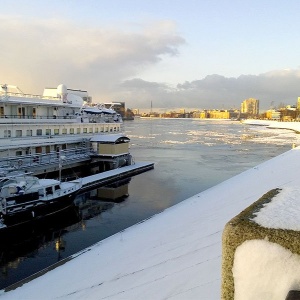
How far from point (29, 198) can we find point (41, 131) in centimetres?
1520

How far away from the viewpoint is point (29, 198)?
69.9 ft

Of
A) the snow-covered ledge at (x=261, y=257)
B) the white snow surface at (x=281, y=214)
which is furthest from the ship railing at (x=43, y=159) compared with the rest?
the snow-covered ledge at (x=261, y=257)

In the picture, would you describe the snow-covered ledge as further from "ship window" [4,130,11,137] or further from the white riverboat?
"ship window" [4,130,11,137]

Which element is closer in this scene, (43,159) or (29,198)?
(29,198)

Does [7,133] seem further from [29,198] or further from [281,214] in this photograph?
[281,214]

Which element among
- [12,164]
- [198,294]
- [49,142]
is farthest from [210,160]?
[198,294]

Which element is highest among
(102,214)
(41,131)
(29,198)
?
(41,131)

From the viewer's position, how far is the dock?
1201 inches

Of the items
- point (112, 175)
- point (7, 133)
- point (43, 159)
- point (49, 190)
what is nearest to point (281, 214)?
point (49, 190)

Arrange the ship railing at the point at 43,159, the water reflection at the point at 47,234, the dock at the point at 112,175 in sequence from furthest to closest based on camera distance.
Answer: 1. the dock at the point at 112,175
2. the ship railing at the point at 43,159
3. the water reflection at the point at 47,234

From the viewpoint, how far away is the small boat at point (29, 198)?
2016 centimetres

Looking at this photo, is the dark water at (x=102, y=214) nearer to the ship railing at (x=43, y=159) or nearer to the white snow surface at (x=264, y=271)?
the ship railing at (x=43, y=159)

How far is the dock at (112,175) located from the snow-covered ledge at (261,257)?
27603 millimetres

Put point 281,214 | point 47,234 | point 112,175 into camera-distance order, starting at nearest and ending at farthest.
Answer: point 281,214 < point 47,234 < point 112,175
